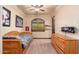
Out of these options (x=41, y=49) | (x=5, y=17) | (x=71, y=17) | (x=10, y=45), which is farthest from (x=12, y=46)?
(x=71, y=17)

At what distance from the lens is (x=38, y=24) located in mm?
11609

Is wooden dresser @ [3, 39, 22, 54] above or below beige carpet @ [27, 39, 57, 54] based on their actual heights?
above

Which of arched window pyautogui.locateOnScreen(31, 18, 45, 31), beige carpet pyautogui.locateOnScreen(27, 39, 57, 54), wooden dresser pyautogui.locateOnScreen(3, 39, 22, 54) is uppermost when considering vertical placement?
arched window pyautogui.locateOnScreen(31, 18, 45, 31)

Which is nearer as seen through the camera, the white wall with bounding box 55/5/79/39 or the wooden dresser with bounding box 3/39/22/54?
the wooden dresser with bounding box 3/39/22/54

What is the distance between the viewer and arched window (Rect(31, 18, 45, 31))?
452 inches

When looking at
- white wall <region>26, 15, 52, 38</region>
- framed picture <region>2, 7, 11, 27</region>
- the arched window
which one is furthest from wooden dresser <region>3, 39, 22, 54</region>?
the arched window

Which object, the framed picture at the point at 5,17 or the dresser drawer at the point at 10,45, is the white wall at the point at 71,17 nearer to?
the dresser drawer at the point at 10,45

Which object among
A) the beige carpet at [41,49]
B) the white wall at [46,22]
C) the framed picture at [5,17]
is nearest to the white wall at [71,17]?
the beige carpet at [41,49]

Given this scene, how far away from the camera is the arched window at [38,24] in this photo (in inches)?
452

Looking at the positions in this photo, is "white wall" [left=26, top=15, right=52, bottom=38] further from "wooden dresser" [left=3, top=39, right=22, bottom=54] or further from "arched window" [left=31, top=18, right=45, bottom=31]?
"wooden dresser" [left=3, top=39, right=22, bottom=54]
